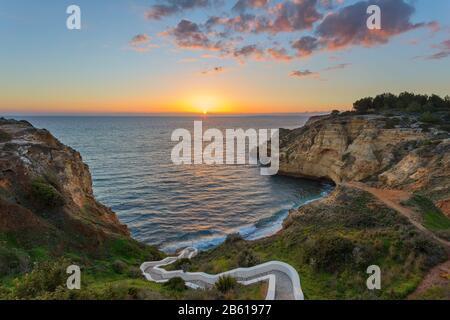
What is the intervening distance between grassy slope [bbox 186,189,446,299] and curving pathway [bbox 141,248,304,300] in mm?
800

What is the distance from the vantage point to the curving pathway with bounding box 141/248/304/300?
1439cm

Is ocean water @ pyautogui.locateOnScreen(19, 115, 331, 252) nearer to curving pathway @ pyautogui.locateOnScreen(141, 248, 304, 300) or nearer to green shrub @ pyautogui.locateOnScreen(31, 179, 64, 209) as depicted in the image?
green shrub @ pyautogui.locateOnScreen(31, 179, 64, 209)

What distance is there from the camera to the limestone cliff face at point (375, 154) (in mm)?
39969

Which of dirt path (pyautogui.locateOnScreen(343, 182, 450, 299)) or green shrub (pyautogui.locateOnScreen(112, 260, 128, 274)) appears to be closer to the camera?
dirt path (pyautogui.locateOnScreen(343, 182, 450, 299))

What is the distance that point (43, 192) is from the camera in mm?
24156

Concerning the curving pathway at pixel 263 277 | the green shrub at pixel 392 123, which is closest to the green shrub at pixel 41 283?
the curving pathway at pixel 263 277

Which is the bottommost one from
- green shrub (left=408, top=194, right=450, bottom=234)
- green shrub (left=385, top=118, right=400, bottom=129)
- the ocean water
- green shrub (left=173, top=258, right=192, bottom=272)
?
the ocean water

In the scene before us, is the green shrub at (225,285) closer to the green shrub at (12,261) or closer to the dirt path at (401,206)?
the green shrub at (12,261)

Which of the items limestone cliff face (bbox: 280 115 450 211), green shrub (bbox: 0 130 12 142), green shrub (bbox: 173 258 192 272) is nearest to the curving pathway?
green shrub (bbox: 173 258 192 272)

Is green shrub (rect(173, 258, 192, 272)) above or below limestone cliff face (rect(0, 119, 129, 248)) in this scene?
below

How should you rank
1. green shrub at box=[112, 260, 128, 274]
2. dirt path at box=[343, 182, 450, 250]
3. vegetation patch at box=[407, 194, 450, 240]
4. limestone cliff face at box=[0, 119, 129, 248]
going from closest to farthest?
dirt path at box=[343, 182, 450, 250] < green shrub at box=[112, 260, 128, 274] < limestone cliff face at box=[0, 119, 129, 248] < vegetation patch at box=[407, 194, 450, 240]

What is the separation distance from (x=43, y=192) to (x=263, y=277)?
17.8m

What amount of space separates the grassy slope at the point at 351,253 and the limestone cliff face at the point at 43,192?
9858 millimetres

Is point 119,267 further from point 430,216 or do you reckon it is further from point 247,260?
point 430,216
